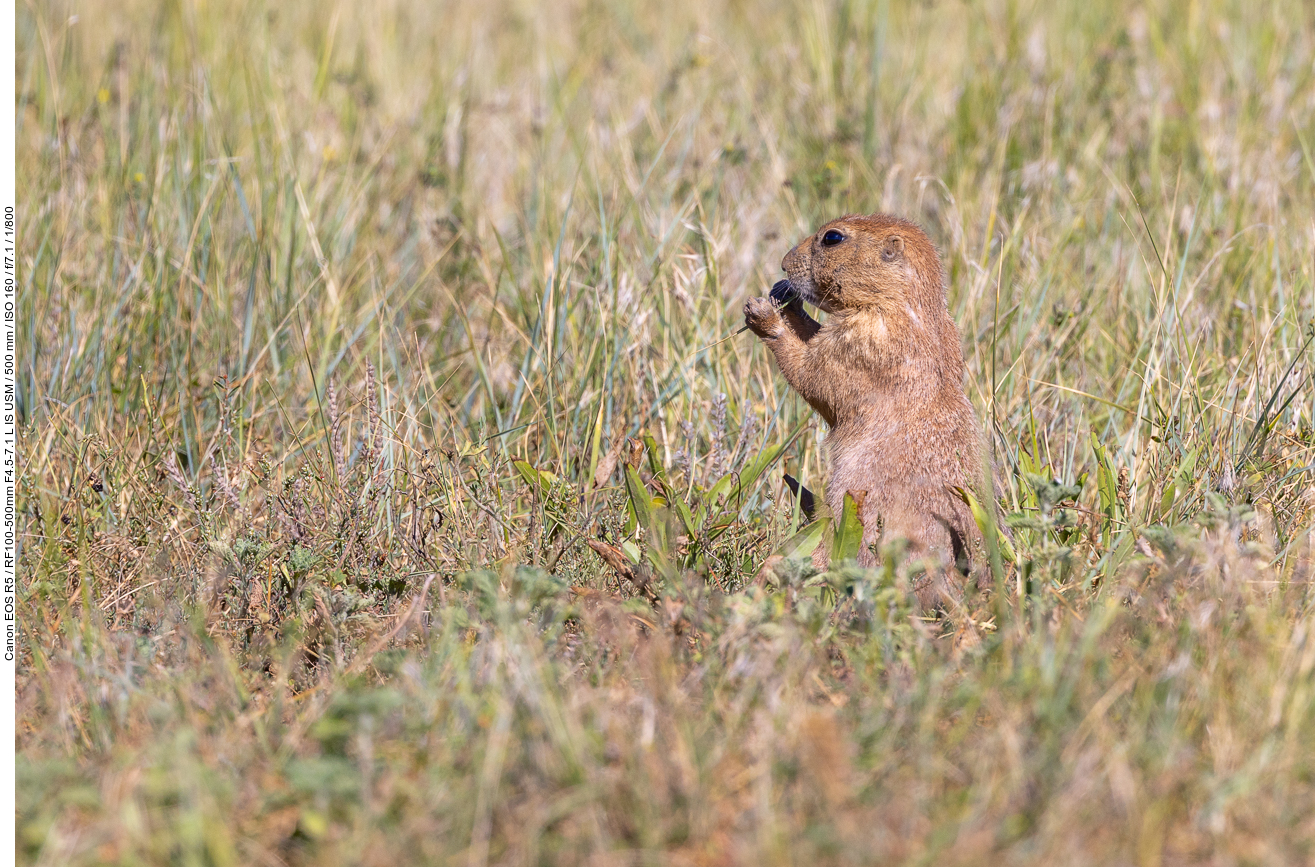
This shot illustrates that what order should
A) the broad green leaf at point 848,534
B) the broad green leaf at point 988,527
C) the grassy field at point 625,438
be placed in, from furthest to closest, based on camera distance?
the broad green leaf at point 848,534 < the broad green leaf at point 988,527 < the grassy field at point 625,438

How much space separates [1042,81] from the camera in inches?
221

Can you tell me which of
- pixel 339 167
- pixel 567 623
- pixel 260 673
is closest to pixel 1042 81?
pixel 339 167

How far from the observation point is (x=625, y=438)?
12.6 ft

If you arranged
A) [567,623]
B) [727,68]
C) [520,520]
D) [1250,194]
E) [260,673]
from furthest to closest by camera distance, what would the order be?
1. [727,68]
2. [1250,194]
3. [520,520]
4. [567,623]
5. [260,673]

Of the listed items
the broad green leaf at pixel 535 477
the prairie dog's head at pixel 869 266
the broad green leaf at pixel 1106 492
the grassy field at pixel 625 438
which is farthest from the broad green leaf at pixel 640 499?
the broad green leaf at pixel 1106 492

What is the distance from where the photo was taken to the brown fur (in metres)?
3.35

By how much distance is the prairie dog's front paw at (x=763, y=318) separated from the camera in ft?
12.3

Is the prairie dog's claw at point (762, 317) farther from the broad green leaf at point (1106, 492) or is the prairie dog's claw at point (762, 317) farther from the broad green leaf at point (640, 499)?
the broad green leaf at point (1106, 492)

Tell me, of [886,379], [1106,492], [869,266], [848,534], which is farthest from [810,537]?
[869,266]

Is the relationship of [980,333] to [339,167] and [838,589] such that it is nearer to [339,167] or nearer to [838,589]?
[838,589]

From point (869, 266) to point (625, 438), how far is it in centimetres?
81

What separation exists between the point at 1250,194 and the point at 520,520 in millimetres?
3042

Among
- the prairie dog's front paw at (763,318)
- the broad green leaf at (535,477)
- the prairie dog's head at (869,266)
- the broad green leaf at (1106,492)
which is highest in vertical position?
the prairie dog's head at (869,266)

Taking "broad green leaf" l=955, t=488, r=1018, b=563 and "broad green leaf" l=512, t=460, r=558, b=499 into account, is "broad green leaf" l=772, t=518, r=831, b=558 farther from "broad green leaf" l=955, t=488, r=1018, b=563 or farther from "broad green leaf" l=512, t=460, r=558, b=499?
"broad green leaf" l=512, t=460, r=558, b=499
